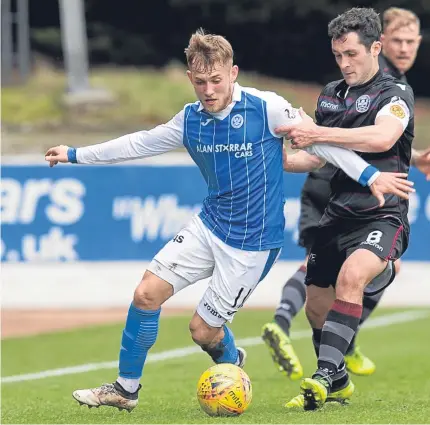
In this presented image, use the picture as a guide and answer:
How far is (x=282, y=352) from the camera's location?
30.3 feet

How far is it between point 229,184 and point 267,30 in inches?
904

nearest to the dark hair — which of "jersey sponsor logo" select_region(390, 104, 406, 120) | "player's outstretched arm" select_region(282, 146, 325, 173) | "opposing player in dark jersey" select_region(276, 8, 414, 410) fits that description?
"opposing player in dark jersey" select_region(276, 8, 414, 410)

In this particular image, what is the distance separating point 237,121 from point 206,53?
45cm

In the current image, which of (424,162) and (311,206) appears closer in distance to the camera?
(424,162)

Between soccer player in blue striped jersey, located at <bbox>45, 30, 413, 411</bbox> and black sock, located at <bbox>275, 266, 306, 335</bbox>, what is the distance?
1895mm

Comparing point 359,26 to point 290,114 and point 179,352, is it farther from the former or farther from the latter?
point 179,352

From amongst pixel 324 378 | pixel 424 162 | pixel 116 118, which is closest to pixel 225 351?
pixel 324 378

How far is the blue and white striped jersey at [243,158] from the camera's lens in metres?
7.37

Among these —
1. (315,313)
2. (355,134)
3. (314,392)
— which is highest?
(355,134)

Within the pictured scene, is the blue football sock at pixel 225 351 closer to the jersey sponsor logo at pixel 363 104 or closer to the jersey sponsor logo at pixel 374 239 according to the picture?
the jersey sponsor logo at pixel 374 239

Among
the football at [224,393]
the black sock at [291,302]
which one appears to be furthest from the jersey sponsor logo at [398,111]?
the black sock at [291,302]

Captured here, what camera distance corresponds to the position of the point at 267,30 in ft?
98.4

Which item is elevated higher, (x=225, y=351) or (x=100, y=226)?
(x=225, y=351)

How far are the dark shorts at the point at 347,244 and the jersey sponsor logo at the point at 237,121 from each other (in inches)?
36.5
